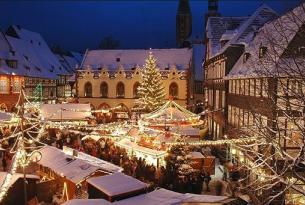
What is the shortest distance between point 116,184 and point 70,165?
5181 mm

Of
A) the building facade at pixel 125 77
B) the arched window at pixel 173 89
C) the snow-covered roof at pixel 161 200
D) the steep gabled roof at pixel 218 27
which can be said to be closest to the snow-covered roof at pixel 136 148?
the snow-covered roof at pixel 161 200

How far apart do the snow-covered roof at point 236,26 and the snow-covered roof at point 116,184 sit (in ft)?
55.5

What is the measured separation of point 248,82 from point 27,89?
35962 mm

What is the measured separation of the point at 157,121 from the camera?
24406 millimetres

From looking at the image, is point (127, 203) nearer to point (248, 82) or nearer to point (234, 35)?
point (248, 82)

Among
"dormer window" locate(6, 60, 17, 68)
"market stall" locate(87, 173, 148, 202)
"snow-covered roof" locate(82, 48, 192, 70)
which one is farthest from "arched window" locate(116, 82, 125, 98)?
"market stall" locate(87, 173, 148, 202)

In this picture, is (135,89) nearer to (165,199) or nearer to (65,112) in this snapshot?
(65,112)

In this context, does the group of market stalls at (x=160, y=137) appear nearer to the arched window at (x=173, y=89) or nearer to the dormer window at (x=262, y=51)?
the dormer window at (x=262, y=51)

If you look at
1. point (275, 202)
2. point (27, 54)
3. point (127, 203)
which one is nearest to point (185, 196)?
point (127, 203)

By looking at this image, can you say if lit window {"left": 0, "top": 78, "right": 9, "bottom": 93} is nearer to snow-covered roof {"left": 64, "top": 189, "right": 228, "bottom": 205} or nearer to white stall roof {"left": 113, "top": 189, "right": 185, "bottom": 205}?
snow-covered roof {"left": 64, "top": 189, "right": 228, "bottom": 205}

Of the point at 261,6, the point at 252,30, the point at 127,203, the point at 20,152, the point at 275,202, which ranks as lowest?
the point at 275,202

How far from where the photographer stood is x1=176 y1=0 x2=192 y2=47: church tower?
103 m

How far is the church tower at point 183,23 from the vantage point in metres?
103

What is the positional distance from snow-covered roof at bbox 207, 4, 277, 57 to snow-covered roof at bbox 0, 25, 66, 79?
24120 millimetres
